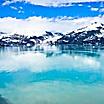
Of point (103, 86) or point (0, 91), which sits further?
point (103, 86)

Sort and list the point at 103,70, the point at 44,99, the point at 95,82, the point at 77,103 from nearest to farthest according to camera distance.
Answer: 1. the point at 77,103
2. the point at 44,99
3. the point at 95,82
4. the point at 103,70

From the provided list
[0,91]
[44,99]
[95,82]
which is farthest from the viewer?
[95,82]

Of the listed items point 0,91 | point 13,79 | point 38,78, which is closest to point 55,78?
point 38,78

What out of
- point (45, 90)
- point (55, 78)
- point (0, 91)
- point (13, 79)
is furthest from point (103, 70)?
point (0, 91)

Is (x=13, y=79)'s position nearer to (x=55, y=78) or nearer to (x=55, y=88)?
(x=55, y=78)

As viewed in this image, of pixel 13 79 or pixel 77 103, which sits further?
pixel 13 79

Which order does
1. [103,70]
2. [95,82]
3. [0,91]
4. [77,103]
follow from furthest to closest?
[103,70] → [95,82] → [0,91] → [77,103]

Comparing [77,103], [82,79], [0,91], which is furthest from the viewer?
[82,79]

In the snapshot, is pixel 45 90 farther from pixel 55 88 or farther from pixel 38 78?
pixel 38 78
